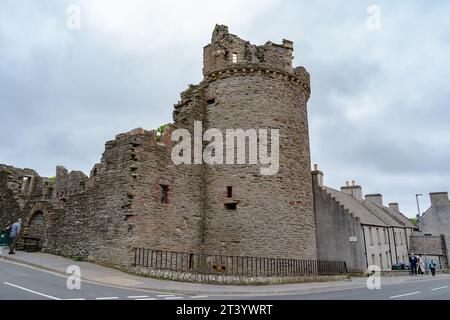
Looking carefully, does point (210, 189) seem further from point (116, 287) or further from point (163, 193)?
point (116, 287)

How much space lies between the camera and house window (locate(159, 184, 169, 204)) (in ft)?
54.9

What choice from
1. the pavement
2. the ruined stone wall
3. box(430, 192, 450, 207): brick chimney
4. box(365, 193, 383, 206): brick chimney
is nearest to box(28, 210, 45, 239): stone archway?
the pavement

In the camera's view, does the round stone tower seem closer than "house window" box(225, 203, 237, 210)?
Yes

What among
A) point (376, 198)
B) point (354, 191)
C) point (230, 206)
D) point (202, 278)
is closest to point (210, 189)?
point (230, 206)

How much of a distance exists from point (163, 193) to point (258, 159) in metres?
5.07

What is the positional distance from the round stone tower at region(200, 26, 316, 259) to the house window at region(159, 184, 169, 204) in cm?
241

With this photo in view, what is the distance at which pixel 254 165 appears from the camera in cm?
1786

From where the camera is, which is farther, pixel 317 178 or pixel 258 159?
pixel 317 178

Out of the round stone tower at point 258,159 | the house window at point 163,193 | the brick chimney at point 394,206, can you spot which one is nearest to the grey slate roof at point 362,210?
the brick chimney at point 394,206

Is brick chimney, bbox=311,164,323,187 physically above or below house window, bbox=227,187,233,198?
above

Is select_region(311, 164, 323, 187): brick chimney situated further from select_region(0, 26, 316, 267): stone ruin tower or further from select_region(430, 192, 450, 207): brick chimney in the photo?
select_region(430, 192, 450, 207): brick chimney
